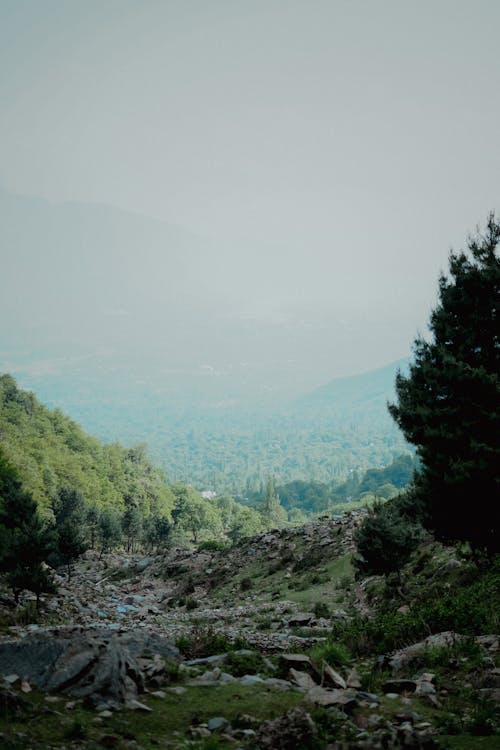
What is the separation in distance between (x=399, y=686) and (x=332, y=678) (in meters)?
1.33

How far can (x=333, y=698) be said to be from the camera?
891 cm

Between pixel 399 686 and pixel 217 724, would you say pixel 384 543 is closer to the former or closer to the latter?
pixel 399 686

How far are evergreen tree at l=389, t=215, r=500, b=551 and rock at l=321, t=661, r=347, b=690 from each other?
6679mm

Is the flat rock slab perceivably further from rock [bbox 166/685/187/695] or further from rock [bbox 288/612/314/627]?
rock [bbox 288/612/314/627]

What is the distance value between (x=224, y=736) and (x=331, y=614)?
52.0 feet

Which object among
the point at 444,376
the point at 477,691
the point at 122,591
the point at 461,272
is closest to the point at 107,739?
the point at 477,691

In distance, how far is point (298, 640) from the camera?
54.2 ft

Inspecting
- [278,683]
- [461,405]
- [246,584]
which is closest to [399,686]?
[278,683]

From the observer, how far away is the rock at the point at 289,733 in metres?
7.27

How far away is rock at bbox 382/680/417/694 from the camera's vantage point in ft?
33.2

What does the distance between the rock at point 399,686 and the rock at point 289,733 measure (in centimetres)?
342

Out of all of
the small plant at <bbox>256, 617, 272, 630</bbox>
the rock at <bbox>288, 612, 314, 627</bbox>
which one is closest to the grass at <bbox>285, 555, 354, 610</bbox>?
the rock at <bbox>288, 612, 314, 627</bbox>

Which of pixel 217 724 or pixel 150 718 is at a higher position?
pixel 150 718

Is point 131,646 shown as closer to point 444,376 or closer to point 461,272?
point 444,376
